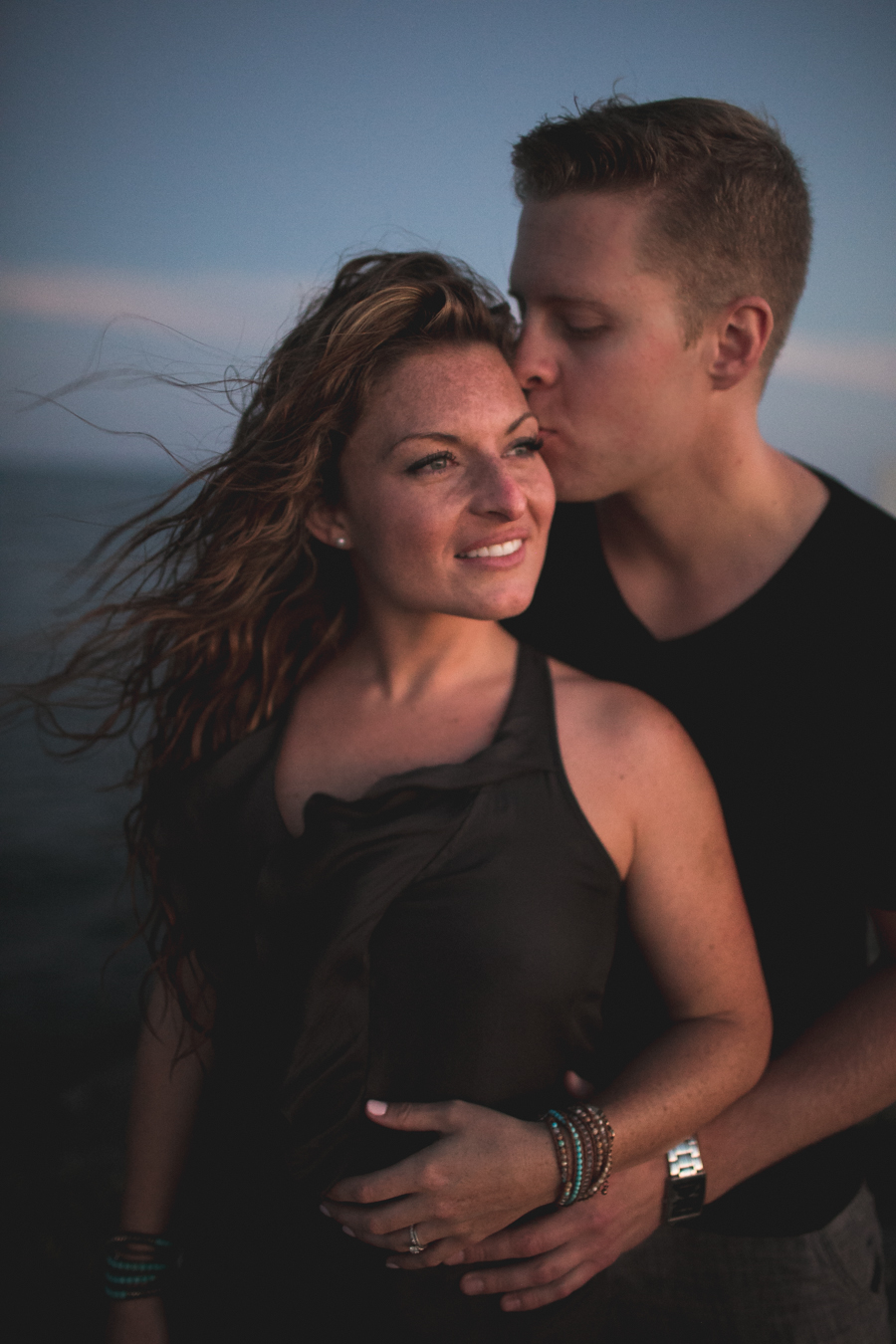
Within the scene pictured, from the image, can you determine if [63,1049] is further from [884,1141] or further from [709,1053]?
[884,1141]

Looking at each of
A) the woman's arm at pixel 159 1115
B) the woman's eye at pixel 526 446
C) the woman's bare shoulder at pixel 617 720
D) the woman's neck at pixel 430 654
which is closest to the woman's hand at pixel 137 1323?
the woman's arm at pixel 159 1115

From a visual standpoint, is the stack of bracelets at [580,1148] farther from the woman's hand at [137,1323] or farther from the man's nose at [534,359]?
the man's nose at [534,359]

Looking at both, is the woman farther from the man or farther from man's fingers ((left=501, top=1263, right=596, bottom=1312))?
the man

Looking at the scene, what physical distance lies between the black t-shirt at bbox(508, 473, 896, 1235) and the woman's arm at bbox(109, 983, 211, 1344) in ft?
3.10

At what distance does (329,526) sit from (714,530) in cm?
89

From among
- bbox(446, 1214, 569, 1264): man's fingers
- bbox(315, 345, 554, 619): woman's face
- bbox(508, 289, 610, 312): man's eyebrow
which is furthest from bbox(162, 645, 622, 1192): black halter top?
bbox(508, 289, 610, 312): man's eyebrow

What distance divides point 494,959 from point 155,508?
1.22 m

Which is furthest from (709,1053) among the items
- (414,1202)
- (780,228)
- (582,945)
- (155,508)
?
(780,228)

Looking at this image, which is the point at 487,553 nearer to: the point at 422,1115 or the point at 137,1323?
the point at 422,1115

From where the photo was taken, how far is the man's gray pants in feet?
5.90

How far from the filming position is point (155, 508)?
1863mm

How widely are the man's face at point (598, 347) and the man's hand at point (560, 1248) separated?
144 cm

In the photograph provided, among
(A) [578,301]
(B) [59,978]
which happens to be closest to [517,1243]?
(A) [578,301]

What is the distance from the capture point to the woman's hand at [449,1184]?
1.32 meters
